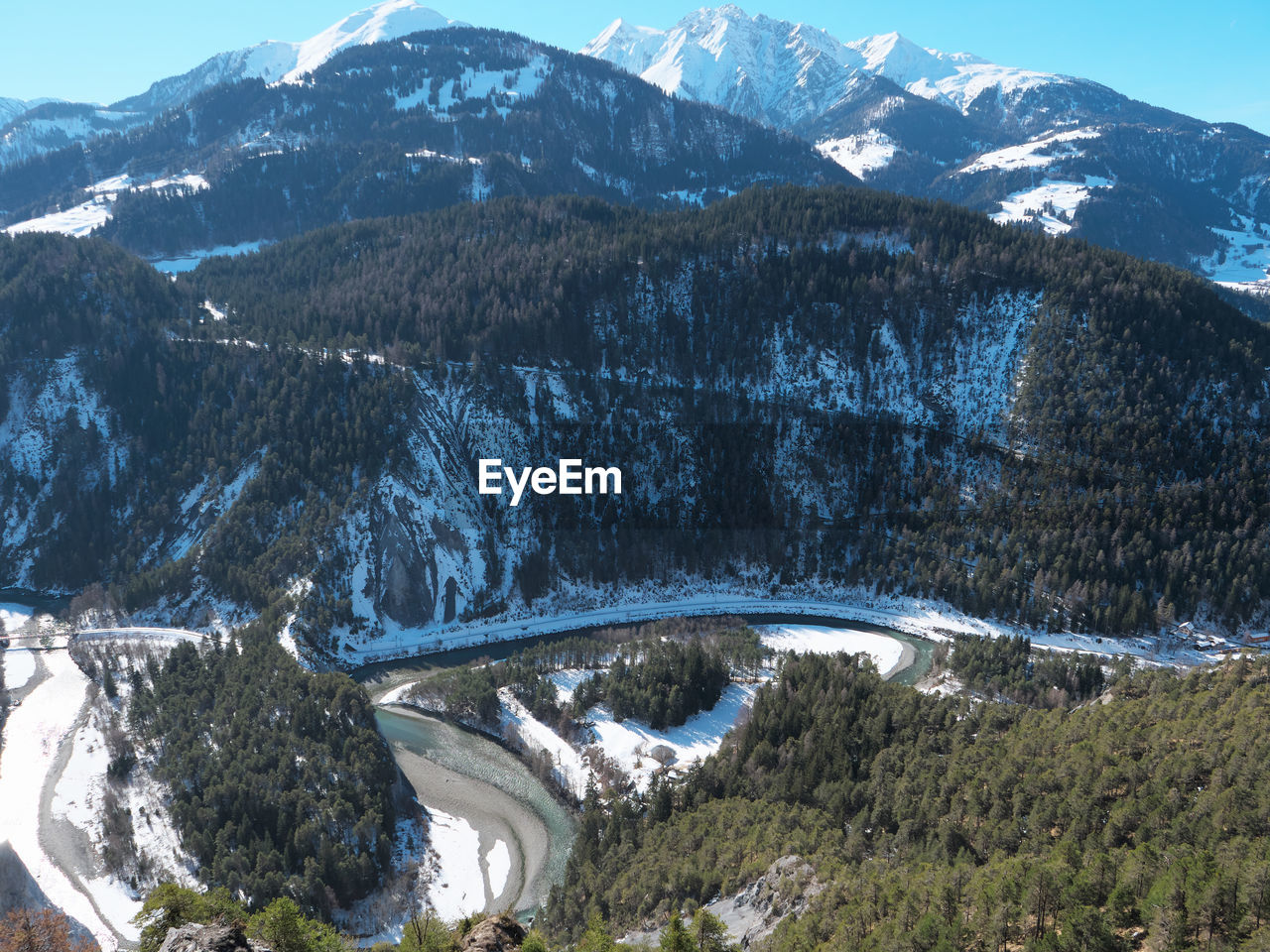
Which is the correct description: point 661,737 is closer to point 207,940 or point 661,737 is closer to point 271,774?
point 271,774

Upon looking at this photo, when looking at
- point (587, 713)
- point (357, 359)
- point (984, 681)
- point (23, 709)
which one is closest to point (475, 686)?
point (587, 713)

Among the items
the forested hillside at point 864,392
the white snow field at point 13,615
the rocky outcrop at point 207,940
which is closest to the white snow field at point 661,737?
the forested hillside at point 864,392

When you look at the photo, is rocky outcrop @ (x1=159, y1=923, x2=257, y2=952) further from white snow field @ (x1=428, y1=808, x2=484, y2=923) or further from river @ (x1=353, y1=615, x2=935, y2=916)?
river @ (x1=353, y1=615, x2=935, y2=916)

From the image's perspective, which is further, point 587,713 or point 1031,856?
point 587,713

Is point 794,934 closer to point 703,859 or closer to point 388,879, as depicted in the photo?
point 703,859

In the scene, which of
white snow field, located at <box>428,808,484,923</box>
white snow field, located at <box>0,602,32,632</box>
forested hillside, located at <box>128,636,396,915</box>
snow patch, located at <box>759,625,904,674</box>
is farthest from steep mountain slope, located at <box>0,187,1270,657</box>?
white snow field, located at <box>428,808,484,923</box>
